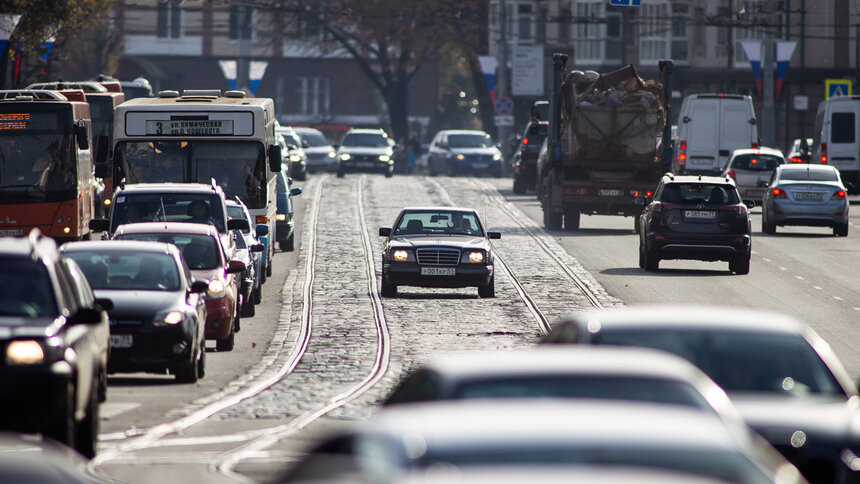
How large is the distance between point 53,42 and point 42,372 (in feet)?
119

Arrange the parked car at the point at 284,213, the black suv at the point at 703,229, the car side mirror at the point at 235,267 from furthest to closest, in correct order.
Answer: the parked car at the point at 284,213
the black suv at the point at 703,229
the car side mirror at the point at 235,267

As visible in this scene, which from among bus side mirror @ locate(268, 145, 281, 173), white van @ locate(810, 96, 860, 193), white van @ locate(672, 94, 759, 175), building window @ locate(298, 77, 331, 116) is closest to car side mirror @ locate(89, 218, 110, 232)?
bus side mirror @ locate(268, 145, 281, 173)

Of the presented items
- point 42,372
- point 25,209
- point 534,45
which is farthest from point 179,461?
point 534,45

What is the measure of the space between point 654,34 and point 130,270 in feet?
195

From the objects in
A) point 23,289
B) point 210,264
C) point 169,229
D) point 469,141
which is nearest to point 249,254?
point 169,229

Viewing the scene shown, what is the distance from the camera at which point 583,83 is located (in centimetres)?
3472

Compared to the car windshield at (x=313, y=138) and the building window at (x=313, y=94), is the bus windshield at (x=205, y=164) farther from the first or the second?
the building window at (x=313, y=94)

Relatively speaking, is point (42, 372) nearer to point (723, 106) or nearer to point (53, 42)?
point (53, 42)

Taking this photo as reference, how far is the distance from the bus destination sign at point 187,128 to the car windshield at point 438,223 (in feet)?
9.97

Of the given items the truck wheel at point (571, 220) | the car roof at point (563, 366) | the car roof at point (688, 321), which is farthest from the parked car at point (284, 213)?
the car roof at point (563, 366)

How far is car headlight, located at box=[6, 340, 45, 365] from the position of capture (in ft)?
31.6

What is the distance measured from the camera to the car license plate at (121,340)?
14297 millimetres

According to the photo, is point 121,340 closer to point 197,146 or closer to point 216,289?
point 216,289

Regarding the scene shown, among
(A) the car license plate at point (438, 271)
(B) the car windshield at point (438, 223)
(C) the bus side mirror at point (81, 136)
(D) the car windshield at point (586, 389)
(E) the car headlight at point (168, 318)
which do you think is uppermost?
(C) the bus side mirror at point (81, 136)
